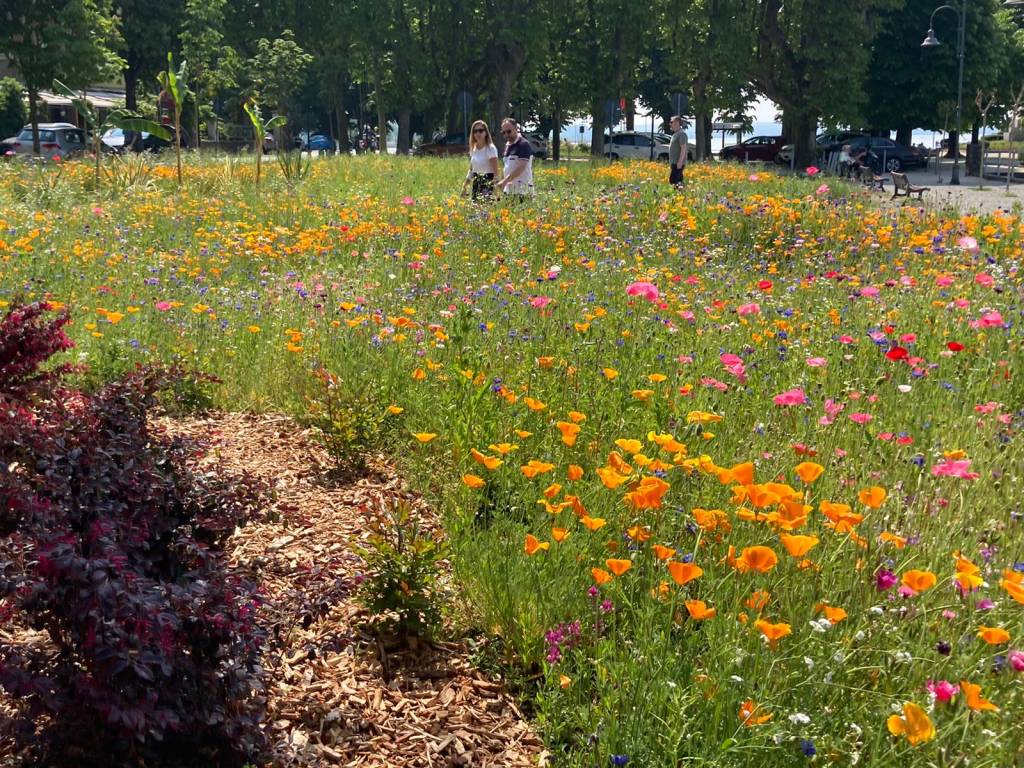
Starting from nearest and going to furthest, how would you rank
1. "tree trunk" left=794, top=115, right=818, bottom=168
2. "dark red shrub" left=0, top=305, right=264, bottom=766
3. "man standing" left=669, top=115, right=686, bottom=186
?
1. "dark red shrub" left=0, top=305, right=264, bottom=766
2. "man standing" left=669, top=115, right=686, bottom=186
3. "tree trunk" left=794, top=115, right=818, bottom=168

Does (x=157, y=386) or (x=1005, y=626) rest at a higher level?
(x=157, y=386)

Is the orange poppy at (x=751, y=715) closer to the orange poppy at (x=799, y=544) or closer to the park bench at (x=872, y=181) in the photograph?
the orange poppy at (x=799, y=544)

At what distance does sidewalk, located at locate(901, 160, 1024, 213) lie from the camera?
59.0 ft

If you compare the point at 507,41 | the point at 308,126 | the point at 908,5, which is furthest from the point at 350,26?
the point at 308,126

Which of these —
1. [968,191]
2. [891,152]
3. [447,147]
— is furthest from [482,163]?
[891,152]

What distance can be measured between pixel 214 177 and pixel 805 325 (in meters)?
14.4

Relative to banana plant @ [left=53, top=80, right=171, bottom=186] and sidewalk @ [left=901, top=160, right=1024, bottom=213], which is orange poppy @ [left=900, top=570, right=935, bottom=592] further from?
banana plant @ [left=53, top=80, right=171, bottom=186]

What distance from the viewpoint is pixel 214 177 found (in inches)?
701

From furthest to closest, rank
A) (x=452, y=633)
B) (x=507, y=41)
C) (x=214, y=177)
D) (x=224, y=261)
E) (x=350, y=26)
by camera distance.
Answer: (x=350, y=26) → (x=507, y=41) → (x=214, y=177) → (x=224, y=261) → (x=452, y=633)

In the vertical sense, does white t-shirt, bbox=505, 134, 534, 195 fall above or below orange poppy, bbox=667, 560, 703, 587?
above

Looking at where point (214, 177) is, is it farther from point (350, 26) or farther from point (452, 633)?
point (350, 26)

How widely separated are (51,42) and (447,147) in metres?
15.2

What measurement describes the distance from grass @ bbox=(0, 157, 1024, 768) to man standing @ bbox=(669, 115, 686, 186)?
17.5 feet

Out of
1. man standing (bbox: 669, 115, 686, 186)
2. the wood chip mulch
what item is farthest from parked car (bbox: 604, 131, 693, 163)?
the wood chip mulch
